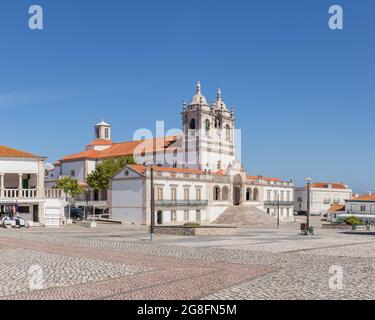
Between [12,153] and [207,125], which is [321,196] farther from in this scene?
[12,153]

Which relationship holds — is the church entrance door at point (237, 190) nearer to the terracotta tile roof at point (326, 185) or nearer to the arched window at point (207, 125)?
the arched window at point (207, 125)

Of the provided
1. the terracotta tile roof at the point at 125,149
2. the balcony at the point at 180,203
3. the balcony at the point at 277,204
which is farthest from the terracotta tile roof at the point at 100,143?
the balcony at the point at 180,203

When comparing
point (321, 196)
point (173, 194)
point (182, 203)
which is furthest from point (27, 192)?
point (321, 196)

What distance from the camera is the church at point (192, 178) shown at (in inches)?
2397

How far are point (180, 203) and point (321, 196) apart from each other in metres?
63.5

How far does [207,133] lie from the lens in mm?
84062

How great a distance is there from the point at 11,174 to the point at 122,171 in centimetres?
1858

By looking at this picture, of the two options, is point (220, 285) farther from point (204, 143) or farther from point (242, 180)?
point (204, 143)

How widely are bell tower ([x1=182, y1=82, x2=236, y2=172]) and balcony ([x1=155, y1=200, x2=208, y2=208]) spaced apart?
14.5 m

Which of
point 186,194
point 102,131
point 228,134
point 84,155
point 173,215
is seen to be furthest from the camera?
point 102,131

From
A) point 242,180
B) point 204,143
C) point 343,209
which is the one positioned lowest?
point 343,209

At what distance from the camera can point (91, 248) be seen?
955 inches
